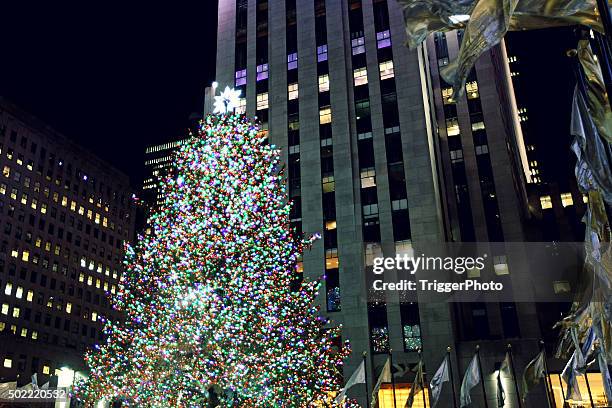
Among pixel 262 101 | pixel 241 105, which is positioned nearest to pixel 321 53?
pixel 262 101

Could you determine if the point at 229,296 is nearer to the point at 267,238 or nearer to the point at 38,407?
the point at 267,238

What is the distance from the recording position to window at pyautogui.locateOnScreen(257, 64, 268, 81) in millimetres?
49750

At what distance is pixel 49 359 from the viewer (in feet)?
242

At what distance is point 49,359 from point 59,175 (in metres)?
31.8

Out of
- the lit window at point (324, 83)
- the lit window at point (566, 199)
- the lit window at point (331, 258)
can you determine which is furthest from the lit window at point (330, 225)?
the lit window at point (566, 199)

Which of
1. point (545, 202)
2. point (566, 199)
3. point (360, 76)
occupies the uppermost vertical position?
point (360, 76)

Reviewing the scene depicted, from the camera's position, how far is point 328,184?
43188 mm

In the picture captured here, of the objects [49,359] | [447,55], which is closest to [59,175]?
[49,359]

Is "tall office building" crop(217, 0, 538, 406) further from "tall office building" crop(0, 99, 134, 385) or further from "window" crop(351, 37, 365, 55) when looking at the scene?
"tall office building" crop(0, 99, 134, 385)

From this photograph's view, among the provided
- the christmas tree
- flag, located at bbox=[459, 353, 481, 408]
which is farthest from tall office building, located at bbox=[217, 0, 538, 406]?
the christmas tree

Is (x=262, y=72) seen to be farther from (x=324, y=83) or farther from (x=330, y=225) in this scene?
(x=330, y=225)

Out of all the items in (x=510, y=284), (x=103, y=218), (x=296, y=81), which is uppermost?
(x=103, y=218)

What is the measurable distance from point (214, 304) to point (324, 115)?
91.3ft

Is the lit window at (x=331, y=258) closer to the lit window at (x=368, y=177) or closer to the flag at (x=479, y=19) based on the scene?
the lit window at (x=368, y=177)
